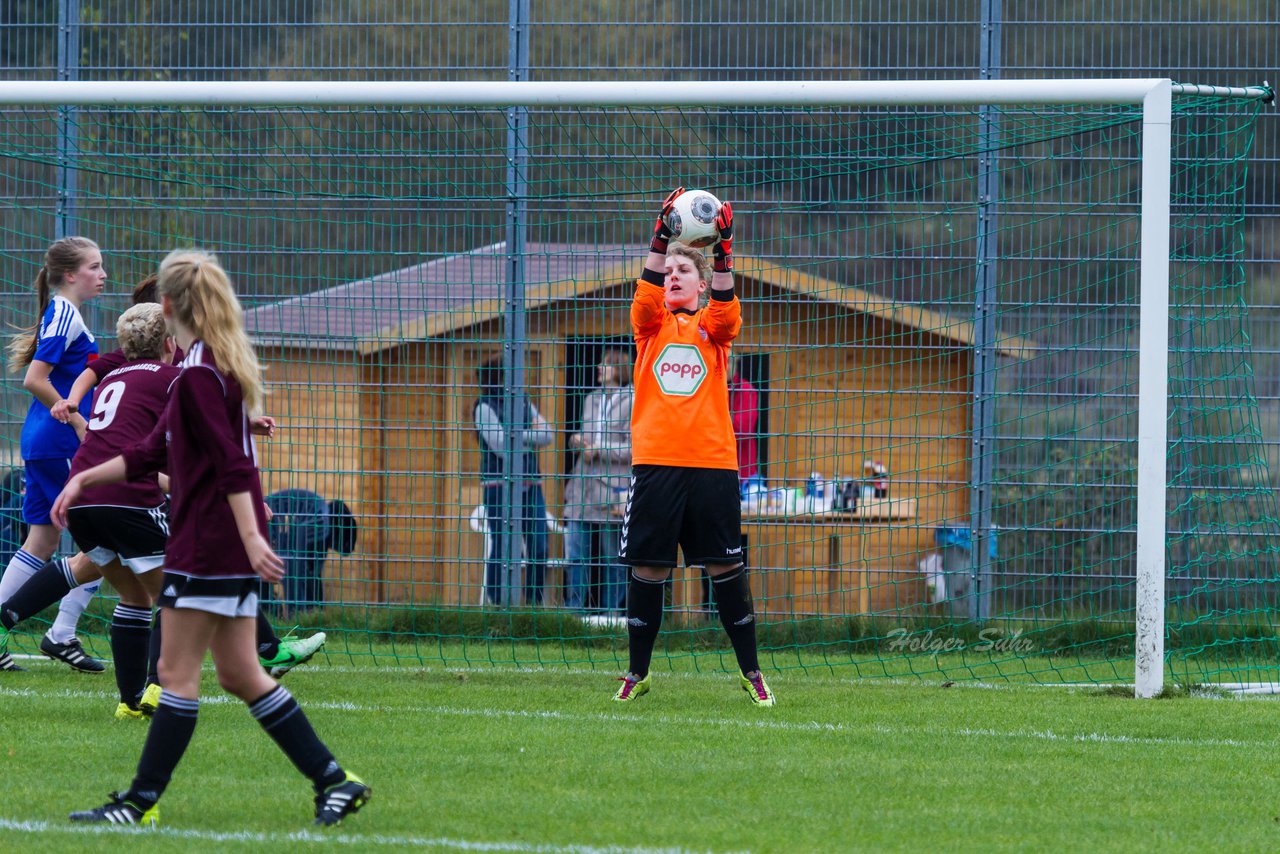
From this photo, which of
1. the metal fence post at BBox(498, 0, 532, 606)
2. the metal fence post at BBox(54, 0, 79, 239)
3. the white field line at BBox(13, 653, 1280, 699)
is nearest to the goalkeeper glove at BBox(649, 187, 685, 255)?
the white field line at BBox(13, 653, 1280, 699)

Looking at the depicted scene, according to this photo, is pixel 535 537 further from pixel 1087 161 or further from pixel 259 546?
pixel 259 546

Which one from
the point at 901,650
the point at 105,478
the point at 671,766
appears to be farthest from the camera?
the point at 901,650

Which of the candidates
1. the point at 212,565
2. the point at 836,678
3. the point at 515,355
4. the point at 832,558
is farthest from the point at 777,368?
the point at 212,565

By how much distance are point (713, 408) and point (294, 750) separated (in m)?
2.99

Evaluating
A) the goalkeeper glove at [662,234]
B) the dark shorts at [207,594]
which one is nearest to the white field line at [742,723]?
the goalkeeper glove at [662,234]

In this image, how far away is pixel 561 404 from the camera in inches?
379

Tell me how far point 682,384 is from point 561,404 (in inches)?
114

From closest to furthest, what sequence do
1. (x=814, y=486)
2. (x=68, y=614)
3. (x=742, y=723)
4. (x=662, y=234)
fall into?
(x=742, y=723)
(x=662, y=234)
(x=68, y=614)
(x=814, y=486)

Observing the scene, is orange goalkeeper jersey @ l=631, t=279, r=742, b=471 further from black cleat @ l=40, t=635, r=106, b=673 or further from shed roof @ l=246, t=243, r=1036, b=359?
black cleat @ l=40, t=635, r=106, b=673

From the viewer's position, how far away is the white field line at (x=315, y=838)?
4.15 metres

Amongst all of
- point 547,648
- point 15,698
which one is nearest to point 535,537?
point 547,648

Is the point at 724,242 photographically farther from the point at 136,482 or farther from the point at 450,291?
the point at 450,291

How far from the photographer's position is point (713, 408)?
683 centimetres

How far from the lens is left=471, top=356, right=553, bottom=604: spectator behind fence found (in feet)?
30.5
